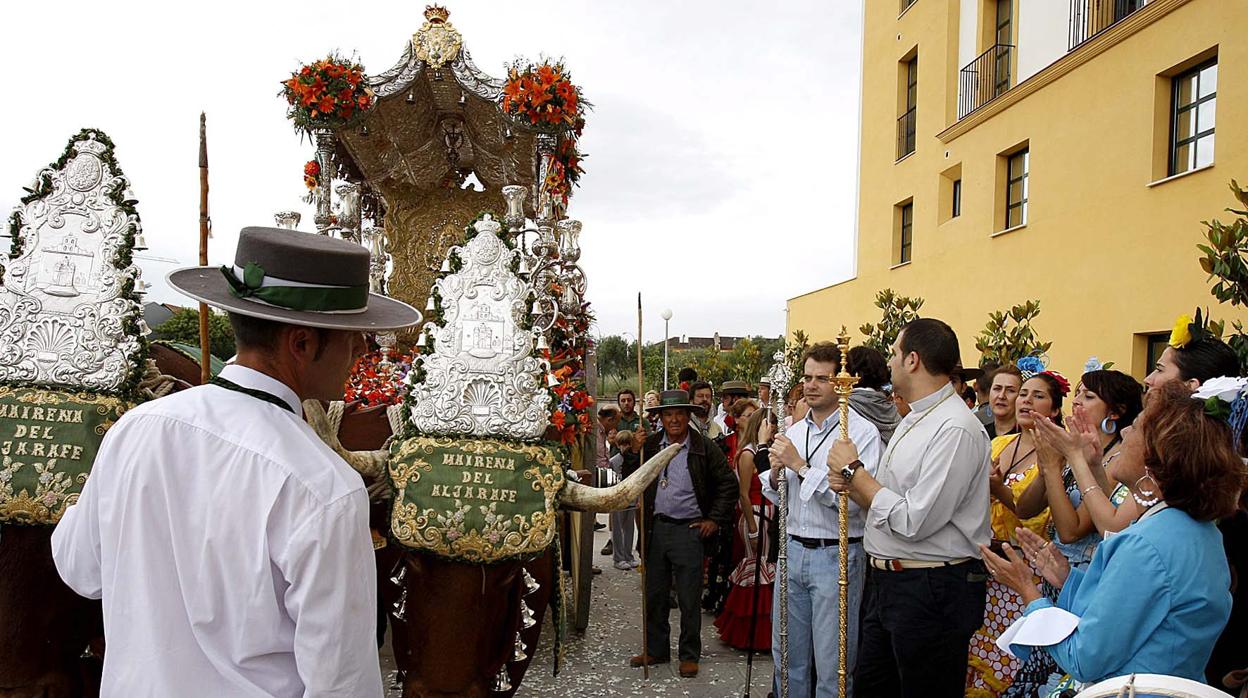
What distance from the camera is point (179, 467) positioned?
1.54 m

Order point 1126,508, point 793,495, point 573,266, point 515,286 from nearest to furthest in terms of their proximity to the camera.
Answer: point 1126,508
point 515,286
point 793,495
point 573,266

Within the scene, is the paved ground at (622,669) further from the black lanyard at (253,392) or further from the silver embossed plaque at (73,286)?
the black lanyard at (253,392)

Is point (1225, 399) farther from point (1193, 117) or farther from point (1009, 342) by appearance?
point (1193, 117)

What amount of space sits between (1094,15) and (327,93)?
29.6 ft

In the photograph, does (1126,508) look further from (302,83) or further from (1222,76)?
(1222,76)

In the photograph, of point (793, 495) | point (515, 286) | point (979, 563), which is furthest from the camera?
point (793, 495)

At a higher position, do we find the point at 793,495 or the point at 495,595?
the point at 793,495

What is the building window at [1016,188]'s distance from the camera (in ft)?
36.3

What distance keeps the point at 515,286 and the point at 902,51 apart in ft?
43.5

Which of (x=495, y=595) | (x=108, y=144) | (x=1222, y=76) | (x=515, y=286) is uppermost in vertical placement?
(x=1222, y=76)

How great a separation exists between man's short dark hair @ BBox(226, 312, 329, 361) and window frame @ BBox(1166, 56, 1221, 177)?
887cm

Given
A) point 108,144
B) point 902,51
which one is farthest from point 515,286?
point 902,51

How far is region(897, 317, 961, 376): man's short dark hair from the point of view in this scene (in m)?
3.34

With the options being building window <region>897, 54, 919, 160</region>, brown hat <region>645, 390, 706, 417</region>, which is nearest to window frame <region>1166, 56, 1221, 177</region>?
building window <region>897, 54, 919, 160</region>
